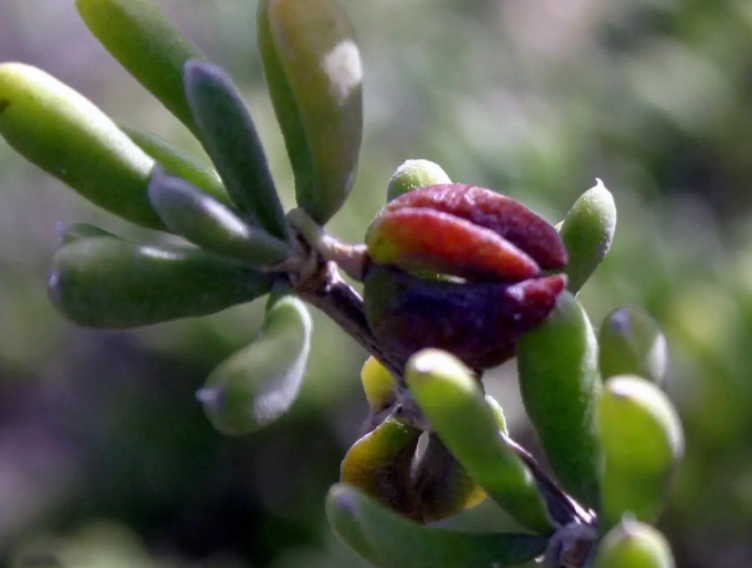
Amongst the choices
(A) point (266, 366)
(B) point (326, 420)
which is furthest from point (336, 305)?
(B) point (326, 420)

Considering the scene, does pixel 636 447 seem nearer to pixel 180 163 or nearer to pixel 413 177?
pixel 413 177

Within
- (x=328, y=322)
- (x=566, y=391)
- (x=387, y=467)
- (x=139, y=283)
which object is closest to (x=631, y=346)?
(x=566, y=391)

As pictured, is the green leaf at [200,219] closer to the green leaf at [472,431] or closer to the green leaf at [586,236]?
the green leaf at [472,431]

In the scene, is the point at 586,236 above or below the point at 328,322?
above

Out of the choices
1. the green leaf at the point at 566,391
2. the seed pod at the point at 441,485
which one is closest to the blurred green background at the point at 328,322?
the seed pod at the point at 441,485

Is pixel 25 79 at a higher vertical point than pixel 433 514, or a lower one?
higher

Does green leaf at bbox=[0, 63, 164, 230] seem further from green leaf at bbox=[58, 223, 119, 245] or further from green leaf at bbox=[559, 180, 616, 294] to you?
green leaf at bbox=[559, 180, 616, 294]

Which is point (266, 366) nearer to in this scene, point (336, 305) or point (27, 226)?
point (336, 305)
